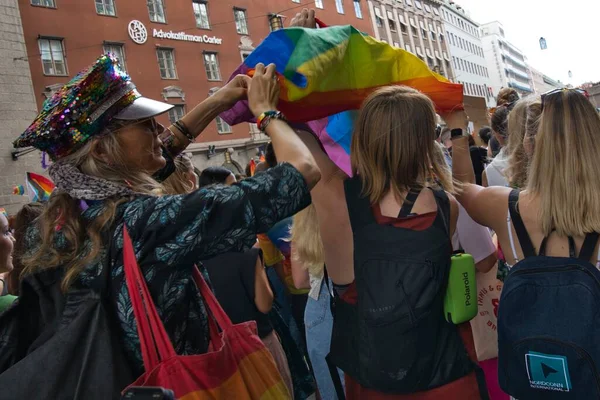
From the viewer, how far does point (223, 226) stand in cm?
136

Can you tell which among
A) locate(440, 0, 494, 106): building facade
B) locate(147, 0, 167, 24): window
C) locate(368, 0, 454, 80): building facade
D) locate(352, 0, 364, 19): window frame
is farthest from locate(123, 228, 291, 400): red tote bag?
locate(440, 0, 494, 106): building facade

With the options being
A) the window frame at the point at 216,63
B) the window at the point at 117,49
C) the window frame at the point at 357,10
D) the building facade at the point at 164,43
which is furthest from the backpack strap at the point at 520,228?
the window frame at the point at 357,10

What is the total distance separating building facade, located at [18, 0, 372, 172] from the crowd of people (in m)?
18.6

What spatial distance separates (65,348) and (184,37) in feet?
77.8

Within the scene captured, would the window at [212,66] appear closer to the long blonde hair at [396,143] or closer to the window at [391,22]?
the window at [391,22]

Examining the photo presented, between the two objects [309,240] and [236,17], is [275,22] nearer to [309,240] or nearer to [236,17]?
[309,240]

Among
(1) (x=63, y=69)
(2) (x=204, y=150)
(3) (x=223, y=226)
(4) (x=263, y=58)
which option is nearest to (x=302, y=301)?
(4) (x=263, y=58)

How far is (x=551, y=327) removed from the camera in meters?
1.67

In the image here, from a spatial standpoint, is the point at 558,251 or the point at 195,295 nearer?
the point at 195,295

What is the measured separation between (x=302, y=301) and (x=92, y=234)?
2.41 metres

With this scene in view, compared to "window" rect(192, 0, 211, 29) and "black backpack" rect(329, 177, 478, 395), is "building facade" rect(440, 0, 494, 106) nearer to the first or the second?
"window" rect(192, 0, 211, 29)

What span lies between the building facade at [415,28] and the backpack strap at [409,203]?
34523 mm

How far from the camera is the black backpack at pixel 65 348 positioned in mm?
1264

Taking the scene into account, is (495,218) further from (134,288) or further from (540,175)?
(134,288)
